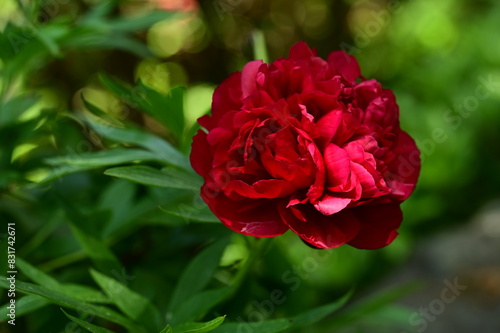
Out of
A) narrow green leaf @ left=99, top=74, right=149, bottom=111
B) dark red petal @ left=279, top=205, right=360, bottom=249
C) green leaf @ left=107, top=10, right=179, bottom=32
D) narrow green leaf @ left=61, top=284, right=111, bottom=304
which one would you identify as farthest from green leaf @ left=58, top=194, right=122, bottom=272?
green leaf @ left=107, top=10, right=179, bottom=32

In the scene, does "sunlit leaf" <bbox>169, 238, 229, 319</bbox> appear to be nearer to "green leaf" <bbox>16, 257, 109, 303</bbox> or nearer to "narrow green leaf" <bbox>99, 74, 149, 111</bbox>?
"green leaf" <bbox>16, 257, 109, 303</bbox>

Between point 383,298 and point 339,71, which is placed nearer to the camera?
point 339,71

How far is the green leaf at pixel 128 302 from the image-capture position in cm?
71

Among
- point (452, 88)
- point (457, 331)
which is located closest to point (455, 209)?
point (452, 88)

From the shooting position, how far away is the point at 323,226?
65 centimetres

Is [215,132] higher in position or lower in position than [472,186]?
higher

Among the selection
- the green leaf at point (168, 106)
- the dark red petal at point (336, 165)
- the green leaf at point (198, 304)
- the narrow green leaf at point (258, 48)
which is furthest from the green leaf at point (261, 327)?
the narrow green leaf at point (258, 48)

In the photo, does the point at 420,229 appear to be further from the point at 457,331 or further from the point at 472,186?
the point at 457,331

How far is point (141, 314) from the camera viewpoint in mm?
722

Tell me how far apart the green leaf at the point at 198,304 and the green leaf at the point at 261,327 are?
0.04 metres

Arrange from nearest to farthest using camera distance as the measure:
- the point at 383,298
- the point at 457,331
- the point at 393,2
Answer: the point at 383,298 → the point at 457,331 → the point at 393,2

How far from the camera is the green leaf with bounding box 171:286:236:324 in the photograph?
2.33ft

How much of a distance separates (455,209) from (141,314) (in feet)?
6.82

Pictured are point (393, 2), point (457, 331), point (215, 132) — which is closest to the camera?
point (215, 132)
